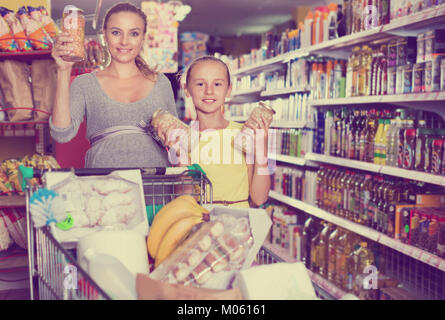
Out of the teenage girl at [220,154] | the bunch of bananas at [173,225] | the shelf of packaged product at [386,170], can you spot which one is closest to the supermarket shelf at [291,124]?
the shelf of packaged product at [386,170]

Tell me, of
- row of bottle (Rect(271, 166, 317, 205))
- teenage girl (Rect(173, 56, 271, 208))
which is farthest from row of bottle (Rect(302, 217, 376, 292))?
teenage girl (Rect(173, 56, 271, 208))

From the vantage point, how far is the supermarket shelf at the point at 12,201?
7.42ft

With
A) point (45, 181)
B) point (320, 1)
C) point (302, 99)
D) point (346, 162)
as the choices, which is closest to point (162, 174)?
point (45, 181)

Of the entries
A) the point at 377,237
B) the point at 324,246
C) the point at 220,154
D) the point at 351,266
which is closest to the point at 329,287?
the point at 351,266

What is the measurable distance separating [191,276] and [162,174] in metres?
0.44

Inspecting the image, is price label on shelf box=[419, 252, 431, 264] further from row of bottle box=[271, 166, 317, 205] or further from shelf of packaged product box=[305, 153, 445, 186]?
row of bottle box=[271, 166, 317, 205]

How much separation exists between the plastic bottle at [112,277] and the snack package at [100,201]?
23cm

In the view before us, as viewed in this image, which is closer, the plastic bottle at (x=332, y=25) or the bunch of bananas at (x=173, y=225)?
the bunch of bananas at (x=173, y=225)

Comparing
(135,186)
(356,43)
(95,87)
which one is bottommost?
(135,186)

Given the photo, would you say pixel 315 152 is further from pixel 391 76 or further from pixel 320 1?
pixel 320 1

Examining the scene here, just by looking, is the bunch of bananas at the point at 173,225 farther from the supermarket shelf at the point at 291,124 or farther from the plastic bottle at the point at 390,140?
the supermarket shelf at the point at 291,124

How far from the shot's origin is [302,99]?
4.54m

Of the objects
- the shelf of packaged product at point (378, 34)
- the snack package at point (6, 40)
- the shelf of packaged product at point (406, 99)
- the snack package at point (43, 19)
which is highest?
the shelf of packaged product at point (378, 34)

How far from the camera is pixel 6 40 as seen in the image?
2381mm
